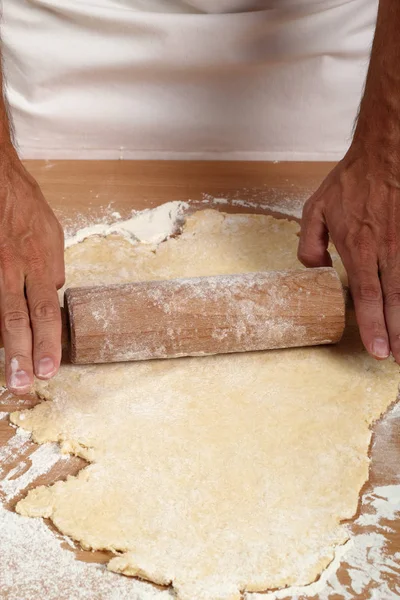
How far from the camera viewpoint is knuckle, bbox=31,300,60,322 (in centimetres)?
162

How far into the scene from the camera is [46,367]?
5.12 feet

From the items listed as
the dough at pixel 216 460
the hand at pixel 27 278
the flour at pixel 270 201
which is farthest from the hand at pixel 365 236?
the hand at pixel 27 278

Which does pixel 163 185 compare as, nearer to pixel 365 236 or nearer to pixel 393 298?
pixel 365 236

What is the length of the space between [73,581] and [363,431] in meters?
0.69

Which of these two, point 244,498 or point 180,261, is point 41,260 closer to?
point 180,261

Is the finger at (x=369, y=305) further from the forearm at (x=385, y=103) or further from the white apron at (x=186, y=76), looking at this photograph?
the white apron at (x=186, y=76)

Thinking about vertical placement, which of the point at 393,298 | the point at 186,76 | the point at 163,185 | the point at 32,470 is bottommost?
the point at 32,470

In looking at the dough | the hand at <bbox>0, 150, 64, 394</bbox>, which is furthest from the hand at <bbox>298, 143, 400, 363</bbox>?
the hand at <bbox>0, 150, 64, 394</bbox>

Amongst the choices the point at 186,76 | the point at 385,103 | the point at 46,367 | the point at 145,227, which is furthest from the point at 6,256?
the point at 186,76

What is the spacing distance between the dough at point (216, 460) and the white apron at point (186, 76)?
1.14 metres

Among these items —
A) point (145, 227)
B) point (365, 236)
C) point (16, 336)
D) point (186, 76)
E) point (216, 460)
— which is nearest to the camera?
point (216, 460)

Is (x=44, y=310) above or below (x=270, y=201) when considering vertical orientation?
above

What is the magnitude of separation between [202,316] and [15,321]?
43 centimetres

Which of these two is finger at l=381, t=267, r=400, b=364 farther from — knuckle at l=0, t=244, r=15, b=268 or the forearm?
knuckle at l=0, t=244, r=15, b=268
